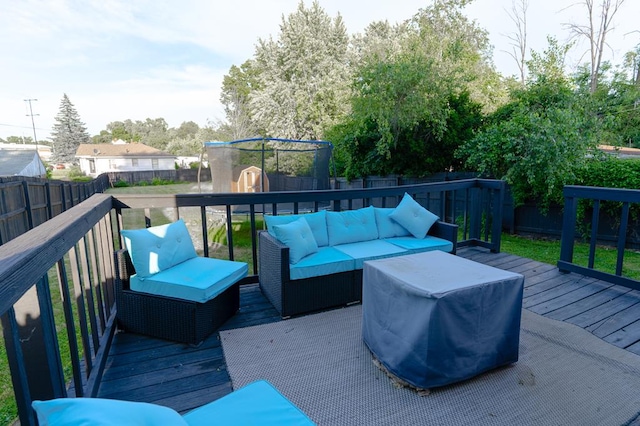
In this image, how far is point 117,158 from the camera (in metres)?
31.9

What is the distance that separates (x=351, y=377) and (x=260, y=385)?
90 centimetres

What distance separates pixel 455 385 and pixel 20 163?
22.5 m

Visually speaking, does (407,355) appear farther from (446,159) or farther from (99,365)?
(446,159)

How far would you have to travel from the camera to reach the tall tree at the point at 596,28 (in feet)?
37.7

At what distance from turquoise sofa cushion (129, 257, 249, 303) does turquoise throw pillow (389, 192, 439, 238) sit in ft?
5.79

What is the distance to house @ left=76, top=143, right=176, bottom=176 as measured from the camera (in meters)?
31.9

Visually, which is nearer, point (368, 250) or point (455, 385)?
point (455, 385)

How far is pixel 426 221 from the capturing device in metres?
3.54

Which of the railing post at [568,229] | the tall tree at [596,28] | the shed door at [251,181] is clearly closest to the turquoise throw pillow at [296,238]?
the railing post at [568,229]

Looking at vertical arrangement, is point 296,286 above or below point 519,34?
below

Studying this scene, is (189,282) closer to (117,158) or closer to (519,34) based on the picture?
(519,34)

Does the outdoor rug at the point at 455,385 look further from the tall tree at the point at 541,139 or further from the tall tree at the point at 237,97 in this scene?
the tall tree at the point at 237,97

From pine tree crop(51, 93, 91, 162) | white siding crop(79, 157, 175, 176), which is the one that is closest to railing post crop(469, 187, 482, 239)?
white siding crop(79, 157, 175, 176)

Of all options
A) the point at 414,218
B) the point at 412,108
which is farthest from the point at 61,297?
the point at 412,108
